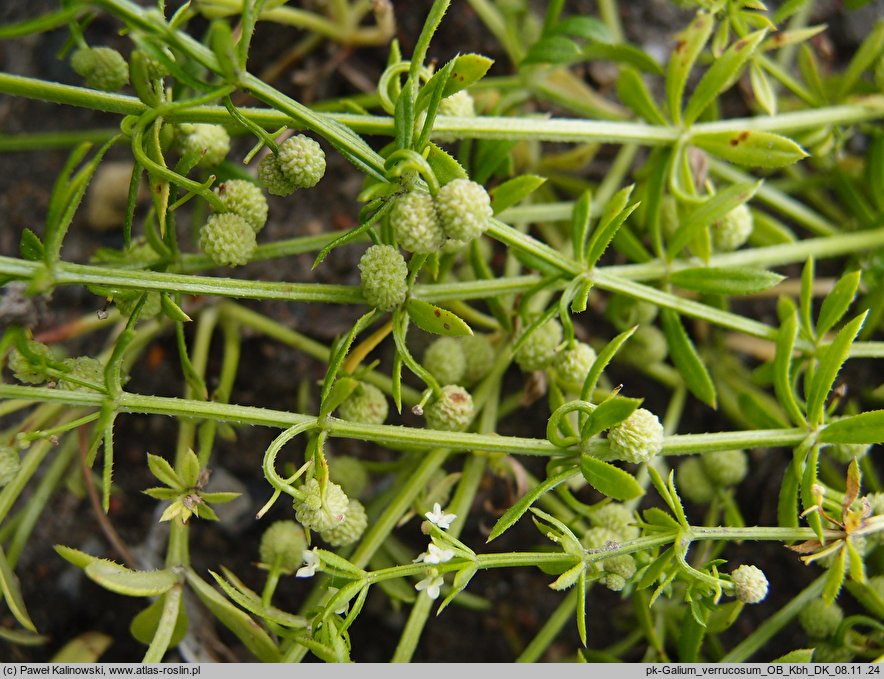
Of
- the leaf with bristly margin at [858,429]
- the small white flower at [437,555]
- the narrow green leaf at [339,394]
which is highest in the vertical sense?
the narrow green leaf at [339,394]

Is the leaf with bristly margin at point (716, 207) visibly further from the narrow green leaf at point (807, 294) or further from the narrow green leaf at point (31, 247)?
the narrow green leaf at point (31, 247)

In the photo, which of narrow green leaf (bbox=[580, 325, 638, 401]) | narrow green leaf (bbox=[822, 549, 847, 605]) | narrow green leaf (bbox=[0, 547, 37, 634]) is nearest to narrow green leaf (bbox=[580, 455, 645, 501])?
narrow green leaf (bbox=[580, 325, 638, 401])

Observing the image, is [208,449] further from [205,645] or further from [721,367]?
[721,367]

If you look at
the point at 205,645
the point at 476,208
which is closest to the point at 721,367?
the point at 476,208

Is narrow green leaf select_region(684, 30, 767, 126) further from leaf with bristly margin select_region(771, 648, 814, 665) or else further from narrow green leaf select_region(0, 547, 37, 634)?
narrow green leaf select_region(0, 547, 37, 634)

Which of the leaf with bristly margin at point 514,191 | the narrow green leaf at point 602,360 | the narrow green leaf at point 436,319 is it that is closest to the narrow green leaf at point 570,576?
the narrow green leaf at point 602,360

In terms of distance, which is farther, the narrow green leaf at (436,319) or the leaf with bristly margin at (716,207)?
the leaf with bristly margin at (716,207)

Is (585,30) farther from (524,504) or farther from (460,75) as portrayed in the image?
(524,504)
